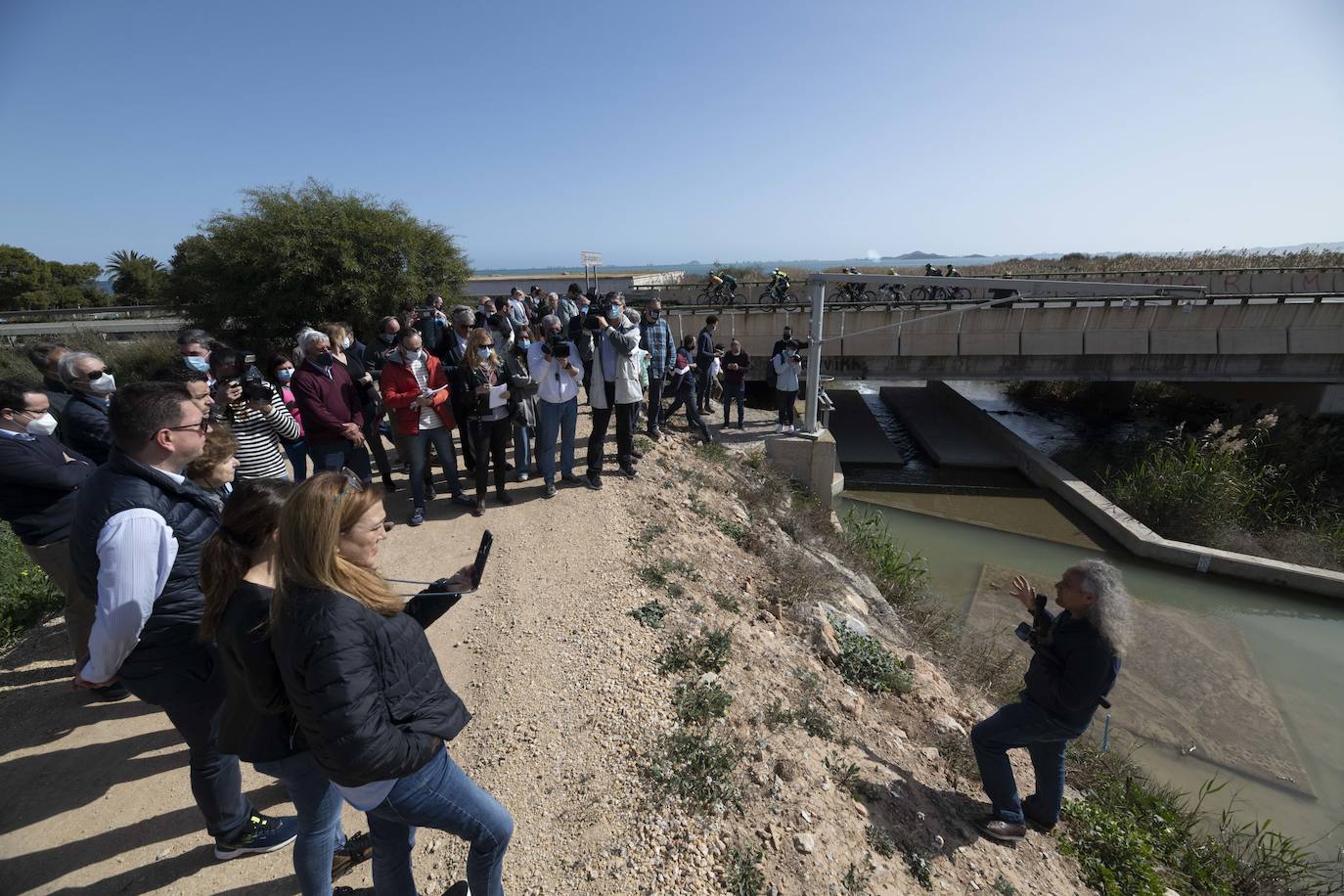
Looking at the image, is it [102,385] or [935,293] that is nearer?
[102,385]

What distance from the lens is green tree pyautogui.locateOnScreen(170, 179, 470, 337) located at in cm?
1341

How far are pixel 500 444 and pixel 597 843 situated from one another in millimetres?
3858

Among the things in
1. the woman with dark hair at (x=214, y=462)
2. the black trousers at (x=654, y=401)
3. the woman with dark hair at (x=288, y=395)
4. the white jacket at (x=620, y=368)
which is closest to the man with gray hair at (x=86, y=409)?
the woman with dark hair at (x=288, y=395)

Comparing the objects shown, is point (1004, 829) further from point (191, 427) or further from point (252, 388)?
point (252, 388)

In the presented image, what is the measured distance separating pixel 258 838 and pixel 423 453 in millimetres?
3676

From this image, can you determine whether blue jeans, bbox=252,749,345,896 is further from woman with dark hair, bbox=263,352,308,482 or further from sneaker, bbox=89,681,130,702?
woman with dark hair, bbox=263,352,308,482

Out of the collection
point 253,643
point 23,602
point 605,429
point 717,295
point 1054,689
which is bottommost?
point 23,602

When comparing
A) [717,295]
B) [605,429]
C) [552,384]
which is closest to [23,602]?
[552,384]

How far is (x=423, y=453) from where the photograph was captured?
5.78 meters

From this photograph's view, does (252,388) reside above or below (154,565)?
above

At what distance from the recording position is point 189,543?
7.30ft

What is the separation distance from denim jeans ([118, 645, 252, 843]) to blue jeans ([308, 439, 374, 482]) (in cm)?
296

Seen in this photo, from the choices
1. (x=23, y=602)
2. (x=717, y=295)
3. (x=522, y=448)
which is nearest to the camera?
(x=23, y=602)

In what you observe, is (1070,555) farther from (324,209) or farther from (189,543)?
(324,209)
